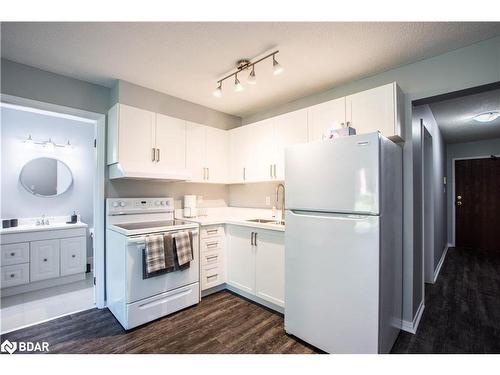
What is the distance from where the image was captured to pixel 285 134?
8.63 ft

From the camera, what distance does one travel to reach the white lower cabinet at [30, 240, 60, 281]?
2.89 metres

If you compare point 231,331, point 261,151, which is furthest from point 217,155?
point 231,331

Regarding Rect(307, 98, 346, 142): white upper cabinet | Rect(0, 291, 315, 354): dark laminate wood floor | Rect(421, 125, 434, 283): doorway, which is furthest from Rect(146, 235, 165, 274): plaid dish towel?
Rect(421, 125, 434, 283): doorway

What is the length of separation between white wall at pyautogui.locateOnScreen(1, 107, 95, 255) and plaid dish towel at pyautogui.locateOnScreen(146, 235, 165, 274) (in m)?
1.38

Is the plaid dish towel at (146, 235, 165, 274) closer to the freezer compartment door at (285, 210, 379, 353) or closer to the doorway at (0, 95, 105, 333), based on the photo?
the doorway at (0, 95, 105, 333)

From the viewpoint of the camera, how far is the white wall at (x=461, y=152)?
4.82 metres

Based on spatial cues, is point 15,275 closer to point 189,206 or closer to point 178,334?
point 189,206

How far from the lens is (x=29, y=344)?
187cm

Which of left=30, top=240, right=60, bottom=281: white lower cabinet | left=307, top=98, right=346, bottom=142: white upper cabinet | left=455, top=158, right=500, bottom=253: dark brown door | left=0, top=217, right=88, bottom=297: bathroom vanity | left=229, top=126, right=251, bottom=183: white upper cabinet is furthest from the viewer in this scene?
left=455, top=158, right=500, bottom=253: dark brown door

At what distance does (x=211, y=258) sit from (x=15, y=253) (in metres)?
2.37

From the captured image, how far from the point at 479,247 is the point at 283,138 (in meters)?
5.45

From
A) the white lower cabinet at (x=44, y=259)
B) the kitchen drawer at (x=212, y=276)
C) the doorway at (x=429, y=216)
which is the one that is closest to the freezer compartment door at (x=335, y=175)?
the kitchen drawer at (x=212, y=276)

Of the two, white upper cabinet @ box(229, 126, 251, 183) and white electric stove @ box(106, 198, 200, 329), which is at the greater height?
white upper cabinet @ box(229, 126, 251, 183)
